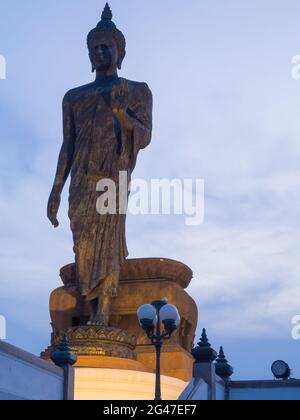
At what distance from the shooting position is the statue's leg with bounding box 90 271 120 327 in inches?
517

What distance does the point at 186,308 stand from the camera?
14.0m

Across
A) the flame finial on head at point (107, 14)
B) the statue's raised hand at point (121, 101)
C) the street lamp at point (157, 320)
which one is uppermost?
the flame finial on head at point (107, 14)

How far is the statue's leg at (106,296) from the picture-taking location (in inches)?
517

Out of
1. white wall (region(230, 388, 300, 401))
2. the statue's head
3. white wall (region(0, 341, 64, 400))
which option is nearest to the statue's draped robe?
the statue's head

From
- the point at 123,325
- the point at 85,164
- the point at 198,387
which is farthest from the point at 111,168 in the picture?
the point at 198,387

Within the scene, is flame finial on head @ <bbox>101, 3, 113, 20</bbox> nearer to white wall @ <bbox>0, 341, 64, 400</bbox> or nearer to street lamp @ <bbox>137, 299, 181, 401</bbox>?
street lamp @ <bbox>137, 299, 181, 401</bbox>

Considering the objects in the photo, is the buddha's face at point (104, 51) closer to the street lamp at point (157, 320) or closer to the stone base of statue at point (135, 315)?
the stone base of statue at point (135, 315)

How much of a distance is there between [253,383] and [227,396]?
40 cm

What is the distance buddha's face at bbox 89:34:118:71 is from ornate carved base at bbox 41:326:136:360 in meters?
4.59

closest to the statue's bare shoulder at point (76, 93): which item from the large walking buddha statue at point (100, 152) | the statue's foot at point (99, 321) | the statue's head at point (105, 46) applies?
the large walking buddha statue at point (100, 152)

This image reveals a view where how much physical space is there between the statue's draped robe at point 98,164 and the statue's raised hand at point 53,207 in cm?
55

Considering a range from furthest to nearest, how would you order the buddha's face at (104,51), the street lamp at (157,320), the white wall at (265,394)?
the buddha's face at (104,51) < the white wall at (265,394) < the street lamp at (157,320)

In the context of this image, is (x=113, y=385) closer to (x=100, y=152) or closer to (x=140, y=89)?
(x=100, y=152)

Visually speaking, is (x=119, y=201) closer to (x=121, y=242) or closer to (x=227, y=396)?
(x=121, y=242)
